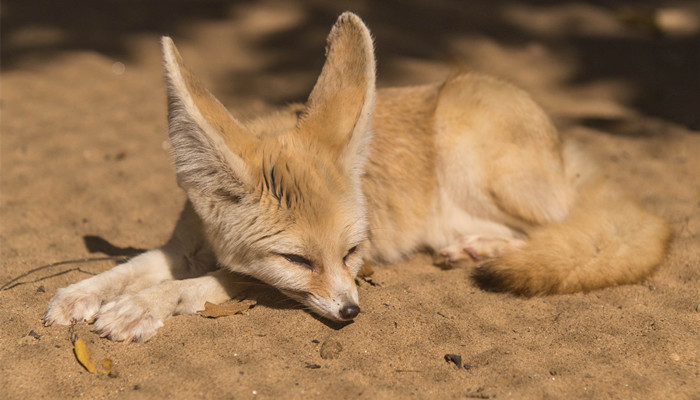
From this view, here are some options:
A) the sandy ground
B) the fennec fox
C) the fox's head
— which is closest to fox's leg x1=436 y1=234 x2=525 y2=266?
the fennec fox

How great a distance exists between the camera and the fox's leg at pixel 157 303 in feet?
9.09

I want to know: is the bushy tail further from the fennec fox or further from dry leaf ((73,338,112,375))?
dry leaf ((73,338,112,375))

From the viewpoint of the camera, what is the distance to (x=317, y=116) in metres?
3.12

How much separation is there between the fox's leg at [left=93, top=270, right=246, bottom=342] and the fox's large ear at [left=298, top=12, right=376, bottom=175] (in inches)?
33.4

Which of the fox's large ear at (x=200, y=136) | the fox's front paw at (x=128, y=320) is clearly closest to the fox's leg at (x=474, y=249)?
the fox's large ear at (x=200, y=136)

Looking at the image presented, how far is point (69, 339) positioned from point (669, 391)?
2.56 meters

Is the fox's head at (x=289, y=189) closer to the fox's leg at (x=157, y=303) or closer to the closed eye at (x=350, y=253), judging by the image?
the closed eye at (x=350, y=253)

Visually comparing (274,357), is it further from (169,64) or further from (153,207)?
(153,207)

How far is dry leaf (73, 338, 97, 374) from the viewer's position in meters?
2.56

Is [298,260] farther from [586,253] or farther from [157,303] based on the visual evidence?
[586,253]

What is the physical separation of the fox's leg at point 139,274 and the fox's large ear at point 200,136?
0.64 m

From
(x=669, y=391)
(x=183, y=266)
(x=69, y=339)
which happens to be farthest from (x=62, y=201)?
(x=669, y=391)

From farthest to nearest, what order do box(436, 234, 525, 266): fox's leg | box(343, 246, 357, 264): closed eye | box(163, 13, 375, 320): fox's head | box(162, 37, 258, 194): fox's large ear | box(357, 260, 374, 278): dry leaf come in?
box(436, 234, 525, 266): fox's leg < box(357, 260, 374, 278): dry leaf < box(343, 246, 357, 264): closed eye < box(163, 13, 375, 320): fox's head < box(162, 37, 258, 194): fox's large ear

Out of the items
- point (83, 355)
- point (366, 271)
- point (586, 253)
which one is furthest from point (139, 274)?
point (586, 253)
